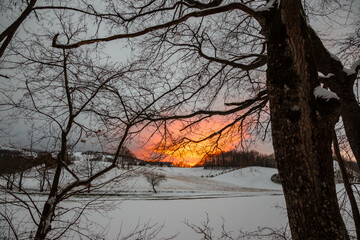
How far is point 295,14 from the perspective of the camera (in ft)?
6.06

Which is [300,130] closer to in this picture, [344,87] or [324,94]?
[324,94]

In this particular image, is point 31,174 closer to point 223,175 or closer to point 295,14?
point 295,14

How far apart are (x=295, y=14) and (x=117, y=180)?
291cm

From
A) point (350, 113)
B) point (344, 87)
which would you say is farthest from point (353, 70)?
point (350, 113)

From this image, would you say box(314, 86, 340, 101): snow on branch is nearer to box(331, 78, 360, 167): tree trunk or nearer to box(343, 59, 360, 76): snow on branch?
box(331, 78, 360, 167): tree trunk

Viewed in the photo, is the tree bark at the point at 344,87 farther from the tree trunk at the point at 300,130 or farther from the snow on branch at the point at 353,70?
the tree trunk at the point at 300,130

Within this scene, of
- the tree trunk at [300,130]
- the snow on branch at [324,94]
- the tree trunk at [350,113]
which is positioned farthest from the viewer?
the tree trunk at [350,113]

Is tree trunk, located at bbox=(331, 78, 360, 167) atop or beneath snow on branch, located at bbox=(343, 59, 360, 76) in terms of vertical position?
beneath

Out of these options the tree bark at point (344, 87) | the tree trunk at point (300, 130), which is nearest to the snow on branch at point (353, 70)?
the tree bark at point (344, 87)

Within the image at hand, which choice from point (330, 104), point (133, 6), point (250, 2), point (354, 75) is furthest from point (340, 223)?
point (133, 6)

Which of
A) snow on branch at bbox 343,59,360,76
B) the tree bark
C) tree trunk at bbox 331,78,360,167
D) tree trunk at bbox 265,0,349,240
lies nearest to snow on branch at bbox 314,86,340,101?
tree trunk at bbox 265,0,349,240

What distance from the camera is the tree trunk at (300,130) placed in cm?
151

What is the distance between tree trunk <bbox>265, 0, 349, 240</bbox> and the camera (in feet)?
4.94

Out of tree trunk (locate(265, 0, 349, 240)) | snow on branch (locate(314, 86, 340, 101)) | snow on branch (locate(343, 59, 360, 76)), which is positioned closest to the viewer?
tree trunk (locate(265, 0, 349, 240))
